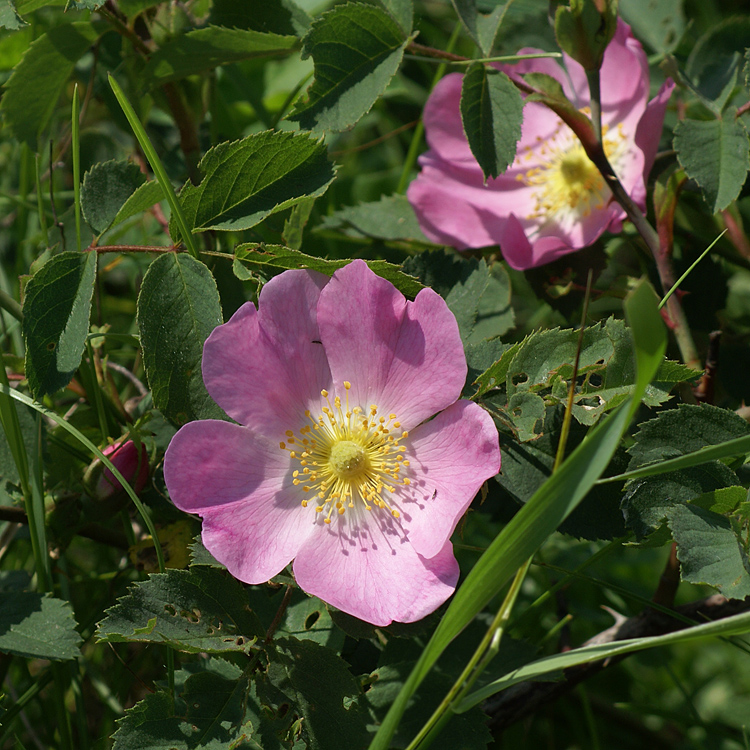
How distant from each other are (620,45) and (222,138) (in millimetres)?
1121

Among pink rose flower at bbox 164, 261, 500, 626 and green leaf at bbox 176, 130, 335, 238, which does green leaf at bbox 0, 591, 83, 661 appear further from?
green leaf at bbox 176, 130, 335, 238

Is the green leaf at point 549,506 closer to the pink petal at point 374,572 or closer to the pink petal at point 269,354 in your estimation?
the pink petal at point 374,572

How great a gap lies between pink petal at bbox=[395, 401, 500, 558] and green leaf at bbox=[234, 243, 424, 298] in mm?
204

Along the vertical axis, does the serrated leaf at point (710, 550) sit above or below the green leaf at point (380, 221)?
below

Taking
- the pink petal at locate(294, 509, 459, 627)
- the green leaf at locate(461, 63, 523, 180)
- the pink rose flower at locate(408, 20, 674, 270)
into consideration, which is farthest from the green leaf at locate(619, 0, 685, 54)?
the pink petal at locate(294, 509, 459, 627)

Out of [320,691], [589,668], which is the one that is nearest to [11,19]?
[320,691]

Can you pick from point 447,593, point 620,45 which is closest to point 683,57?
point 620,45

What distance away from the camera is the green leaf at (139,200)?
118 cm

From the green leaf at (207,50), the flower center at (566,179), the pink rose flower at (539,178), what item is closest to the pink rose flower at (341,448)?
the pink rose flower at (539,178)

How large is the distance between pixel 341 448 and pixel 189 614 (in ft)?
1.16

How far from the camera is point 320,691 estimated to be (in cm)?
106

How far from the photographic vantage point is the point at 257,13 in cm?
151

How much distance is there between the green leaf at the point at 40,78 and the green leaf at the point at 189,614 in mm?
956

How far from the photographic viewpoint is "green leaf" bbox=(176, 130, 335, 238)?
118 cm
